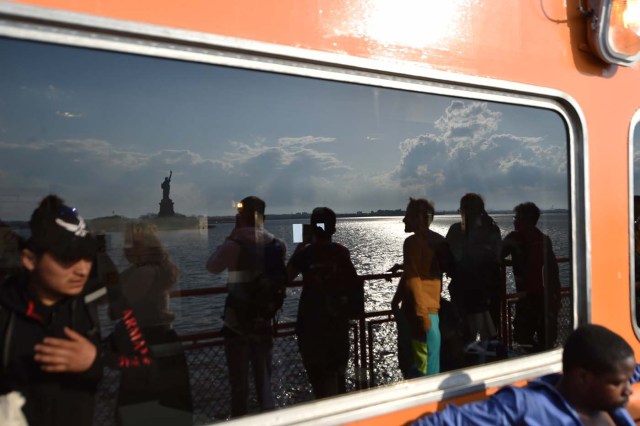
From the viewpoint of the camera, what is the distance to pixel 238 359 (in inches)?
105

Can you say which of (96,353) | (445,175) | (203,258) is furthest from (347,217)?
(96,353)

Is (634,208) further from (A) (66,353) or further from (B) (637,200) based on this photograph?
(A) (66,353)

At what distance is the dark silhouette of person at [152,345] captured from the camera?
74.7 inches

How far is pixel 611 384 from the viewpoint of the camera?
1820 mm

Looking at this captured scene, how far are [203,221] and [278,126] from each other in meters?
0.62

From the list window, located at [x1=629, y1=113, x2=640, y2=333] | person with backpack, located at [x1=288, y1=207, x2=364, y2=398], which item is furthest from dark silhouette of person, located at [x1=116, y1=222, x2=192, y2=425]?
window, located at [x1=629, y1=113, x2=640, y2=333]

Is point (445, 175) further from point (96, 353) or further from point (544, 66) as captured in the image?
point (96, 353)

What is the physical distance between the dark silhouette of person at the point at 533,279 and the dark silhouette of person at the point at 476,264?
0.09 meters

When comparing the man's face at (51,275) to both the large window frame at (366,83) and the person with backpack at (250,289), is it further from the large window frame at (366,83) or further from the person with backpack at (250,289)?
the person with backpack at (250,289)

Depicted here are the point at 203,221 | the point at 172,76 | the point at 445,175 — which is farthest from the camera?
the point at 203,221

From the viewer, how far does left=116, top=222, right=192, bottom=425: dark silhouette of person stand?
190cm

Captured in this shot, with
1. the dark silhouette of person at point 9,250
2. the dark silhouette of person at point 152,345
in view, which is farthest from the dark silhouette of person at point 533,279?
the dark silhouette of person at point 9,250

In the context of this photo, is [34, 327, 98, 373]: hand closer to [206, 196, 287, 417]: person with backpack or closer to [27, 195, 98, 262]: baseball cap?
[27, 195, 98, 262]: baseball cap

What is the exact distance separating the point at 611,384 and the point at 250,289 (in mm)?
1663
